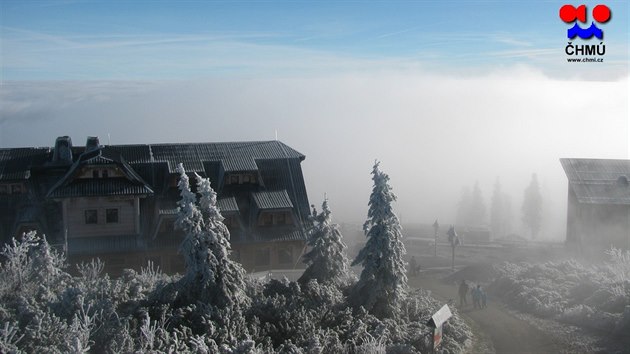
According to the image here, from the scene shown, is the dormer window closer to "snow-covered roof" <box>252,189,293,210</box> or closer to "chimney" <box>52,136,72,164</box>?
"snow-covered roof" <box>252,189,293,210</box>

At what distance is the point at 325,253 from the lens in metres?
34.6

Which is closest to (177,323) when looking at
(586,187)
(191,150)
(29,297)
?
(29,297)

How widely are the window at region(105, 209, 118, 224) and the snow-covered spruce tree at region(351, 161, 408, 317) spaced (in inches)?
788

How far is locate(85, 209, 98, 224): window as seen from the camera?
138 feet

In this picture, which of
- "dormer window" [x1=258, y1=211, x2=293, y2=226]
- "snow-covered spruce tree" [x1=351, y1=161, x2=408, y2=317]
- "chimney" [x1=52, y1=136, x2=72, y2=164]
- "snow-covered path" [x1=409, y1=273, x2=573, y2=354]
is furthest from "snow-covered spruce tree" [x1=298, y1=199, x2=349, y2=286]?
"chimney" [x1=52, y1=136, x2=72, y2=164]

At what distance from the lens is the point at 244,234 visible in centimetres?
4338

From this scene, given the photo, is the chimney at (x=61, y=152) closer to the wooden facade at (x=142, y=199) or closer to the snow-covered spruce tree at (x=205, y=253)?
the wooden facade at (x=142, y=199)

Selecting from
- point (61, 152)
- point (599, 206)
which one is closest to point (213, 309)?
point (61, 152)

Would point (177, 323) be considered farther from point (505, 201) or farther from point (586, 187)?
point (505, 201)

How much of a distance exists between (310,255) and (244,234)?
31.9 ft

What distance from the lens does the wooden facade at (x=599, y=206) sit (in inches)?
1884

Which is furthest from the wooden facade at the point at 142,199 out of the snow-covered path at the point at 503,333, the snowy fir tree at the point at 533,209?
the snowy fir tree at the point at 533,209

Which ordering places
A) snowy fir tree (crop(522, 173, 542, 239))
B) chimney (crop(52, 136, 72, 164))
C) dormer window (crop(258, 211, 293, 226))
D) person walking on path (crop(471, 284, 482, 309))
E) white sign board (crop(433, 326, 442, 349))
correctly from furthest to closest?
snowy fir tree (crop(522, 173, 542, 239)) < chimney (crop(52, 136, 72, 164)) < dormer window (crop(258, 211, 293, 226)) < person walking on path (crop(471, 284, 482, 309)) < white sign board (crop(433, 326, 442, 349))

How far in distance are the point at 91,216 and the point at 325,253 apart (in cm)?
1810
